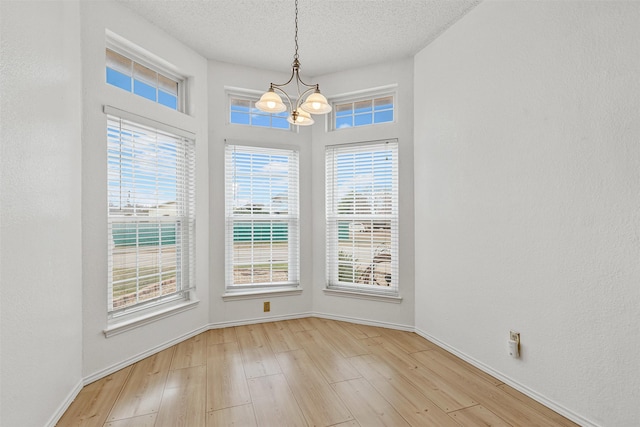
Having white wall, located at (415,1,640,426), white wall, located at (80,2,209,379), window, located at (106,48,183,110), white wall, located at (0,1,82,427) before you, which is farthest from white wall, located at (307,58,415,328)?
white wall, located at (0,1,82,427)

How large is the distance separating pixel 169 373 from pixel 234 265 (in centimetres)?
130

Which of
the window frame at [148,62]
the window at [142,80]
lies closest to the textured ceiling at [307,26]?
the window frame at [148,62]

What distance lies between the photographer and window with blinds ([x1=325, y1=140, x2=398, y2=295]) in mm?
3494

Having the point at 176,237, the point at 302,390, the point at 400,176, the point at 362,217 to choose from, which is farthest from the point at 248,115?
the point at 302,390

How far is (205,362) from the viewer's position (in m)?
2.67

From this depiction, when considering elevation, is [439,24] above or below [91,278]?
above

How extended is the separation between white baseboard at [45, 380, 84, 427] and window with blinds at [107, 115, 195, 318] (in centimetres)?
53

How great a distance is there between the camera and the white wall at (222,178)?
11.3ft

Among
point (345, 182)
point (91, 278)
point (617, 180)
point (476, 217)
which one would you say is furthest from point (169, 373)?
point (617, 180)

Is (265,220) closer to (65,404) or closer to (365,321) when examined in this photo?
(365,321)

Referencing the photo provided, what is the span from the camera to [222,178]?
346 cm

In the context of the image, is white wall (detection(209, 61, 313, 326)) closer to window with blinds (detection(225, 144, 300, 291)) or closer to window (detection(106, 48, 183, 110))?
window with blinds (detection(225, 144, 300, 291))

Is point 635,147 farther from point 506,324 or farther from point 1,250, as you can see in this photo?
point 1,250

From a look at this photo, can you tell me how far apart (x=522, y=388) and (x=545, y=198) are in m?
1.37
